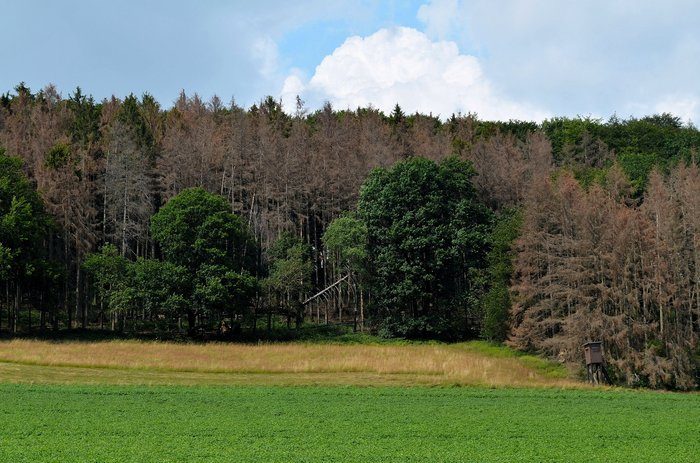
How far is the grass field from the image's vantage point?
1636 centimetres

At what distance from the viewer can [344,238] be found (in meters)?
60.1

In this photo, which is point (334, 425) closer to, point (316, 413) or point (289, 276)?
point (316, 413)

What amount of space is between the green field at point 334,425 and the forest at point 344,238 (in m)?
16.4

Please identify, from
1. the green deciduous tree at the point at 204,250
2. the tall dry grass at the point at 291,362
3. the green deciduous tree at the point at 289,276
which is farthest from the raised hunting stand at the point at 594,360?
the green deciduous tree at the point at 289,276

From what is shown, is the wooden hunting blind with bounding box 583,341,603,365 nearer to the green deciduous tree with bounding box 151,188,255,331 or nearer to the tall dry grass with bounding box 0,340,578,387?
the tall dry grass with bounding box 0,340,578,387

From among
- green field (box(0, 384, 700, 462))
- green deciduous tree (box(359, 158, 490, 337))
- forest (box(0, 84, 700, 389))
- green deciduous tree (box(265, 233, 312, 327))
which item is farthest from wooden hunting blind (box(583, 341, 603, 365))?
green deciduous tree (box(265, 233, 312, 327))

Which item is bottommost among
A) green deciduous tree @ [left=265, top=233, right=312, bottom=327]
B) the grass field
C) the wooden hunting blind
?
the grass field

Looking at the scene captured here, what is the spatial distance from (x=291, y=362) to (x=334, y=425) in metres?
19.6

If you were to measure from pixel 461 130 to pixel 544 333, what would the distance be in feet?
164

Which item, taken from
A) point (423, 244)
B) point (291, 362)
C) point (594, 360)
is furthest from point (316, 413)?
point (423, 244)

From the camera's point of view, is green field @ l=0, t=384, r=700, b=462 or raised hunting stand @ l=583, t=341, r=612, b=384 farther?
raised hunting stand @ l=583, t=341, r=612, b=384

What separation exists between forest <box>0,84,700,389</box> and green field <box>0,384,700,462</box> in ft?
53.9

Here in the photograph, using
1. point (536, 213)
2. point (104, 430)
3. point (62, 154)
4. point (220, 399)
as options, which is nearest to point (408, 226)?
point (536, 213)

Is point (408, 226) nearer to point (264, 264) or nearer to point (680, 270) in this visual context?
point (264, 264)
